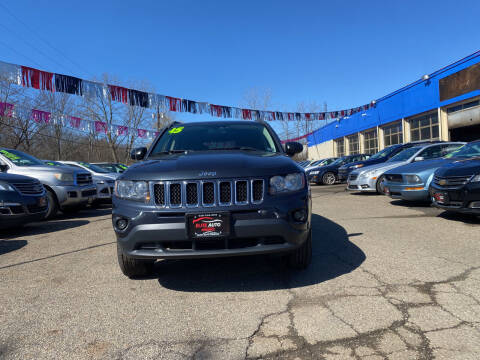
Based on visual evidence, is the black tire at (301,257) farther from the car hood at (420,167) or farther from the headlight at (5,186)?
the headlight at (5,186)

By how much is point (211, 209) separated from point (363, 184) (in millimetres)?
8143

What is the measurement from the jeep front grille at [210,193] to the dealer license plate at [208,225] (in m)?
0.10

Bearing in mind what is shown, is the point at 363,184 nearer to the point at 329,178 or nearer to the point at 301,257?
the point at 329,178

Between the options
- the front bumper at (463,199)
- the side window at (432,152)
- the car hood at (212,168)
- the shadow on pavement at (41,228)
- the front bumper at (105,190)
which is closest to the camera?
the car hood at (212,168)

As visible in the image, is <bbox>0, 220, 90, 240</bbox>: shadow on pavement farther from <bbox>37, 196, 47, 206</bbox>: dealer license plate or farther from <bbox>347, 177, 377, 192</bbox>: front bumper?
<bbox>347, 177, 377, 192</bbox>: front bumper

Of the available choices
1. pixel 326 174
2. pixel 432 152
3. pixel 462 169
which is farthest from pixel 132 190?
pixel 326 174

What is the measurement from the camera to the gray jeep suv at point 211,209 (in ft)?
8.14

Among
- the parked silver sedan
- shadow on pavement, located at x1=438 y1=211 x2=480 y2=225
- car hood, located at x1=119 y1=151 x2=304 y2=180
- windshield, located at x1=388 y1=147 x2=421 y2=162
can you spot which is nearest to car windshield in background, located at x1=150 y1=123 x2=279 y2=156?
car hood, located at x1=119 y1=151 x2=304 y2=180

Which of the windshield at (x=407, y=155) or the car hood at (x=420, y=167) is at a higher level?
the windshield at (x=407, y=155)

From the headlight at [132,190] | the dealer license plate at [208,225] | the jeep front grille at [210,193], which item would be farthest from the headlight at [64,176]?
the dealer license plate at [208,225]

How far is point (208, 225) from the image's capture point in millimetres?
2473

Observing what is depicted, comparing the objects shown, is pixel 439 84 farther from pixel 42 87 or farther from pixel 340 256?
pixel 42 87

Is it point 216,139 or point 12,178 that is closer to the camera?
point 216,139

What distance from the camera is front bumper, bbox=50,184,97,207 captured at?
23.8 feet
